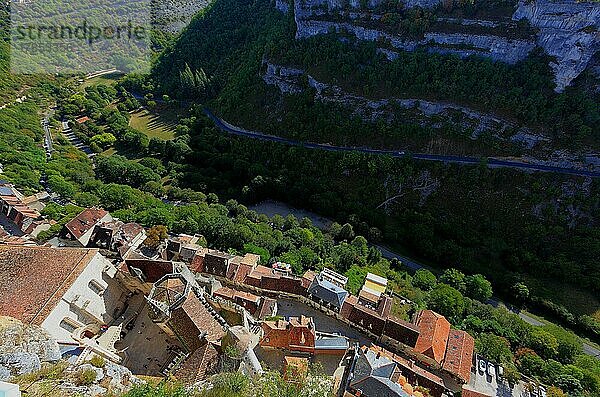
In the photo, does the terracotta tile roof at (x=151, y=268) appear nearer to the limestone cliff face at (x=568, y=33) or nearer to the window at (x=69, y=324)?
the window at (x=69, y=324)

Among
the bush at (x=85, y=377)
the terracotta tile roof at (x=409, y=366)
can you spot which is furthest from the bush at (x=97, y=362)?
the terracotta tile roof at (x=409, y=366)

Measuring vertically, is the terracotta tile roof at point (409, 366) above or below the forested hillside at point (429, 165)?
below

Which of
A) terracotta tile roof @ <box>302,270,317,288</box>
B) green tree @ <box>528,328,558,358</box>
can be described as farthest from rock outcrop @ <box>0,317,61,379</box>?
green tree @ <box>528,328,558,358</box>

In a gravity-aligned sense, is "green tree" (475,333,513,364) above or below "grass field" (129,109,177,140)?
below

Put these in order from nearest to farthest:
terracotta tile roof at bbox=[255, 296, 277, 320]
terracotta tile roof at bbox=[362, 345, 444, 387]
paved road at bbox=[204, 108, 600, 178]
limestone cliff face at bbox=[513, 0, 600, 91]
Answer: terracotta tile roof at bbox=[362, 345, 444, 387]
terracotta tile roof at bbox=[255, 296, 277, 320]
paved road at bbox=[204, 108, 600, 178]
limestone cliff face at bbox=[513, 0, 600, 91]

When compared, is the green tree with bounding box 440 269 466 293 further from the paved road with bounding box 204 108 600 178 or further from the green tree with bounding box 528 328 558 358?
the paved road with bounding box 204 108 600 178

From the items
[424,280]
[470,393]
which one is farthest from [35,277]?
[424,280]

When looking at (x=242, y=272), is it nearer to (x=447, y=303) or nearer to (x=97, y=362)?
(x=97, y=362)
